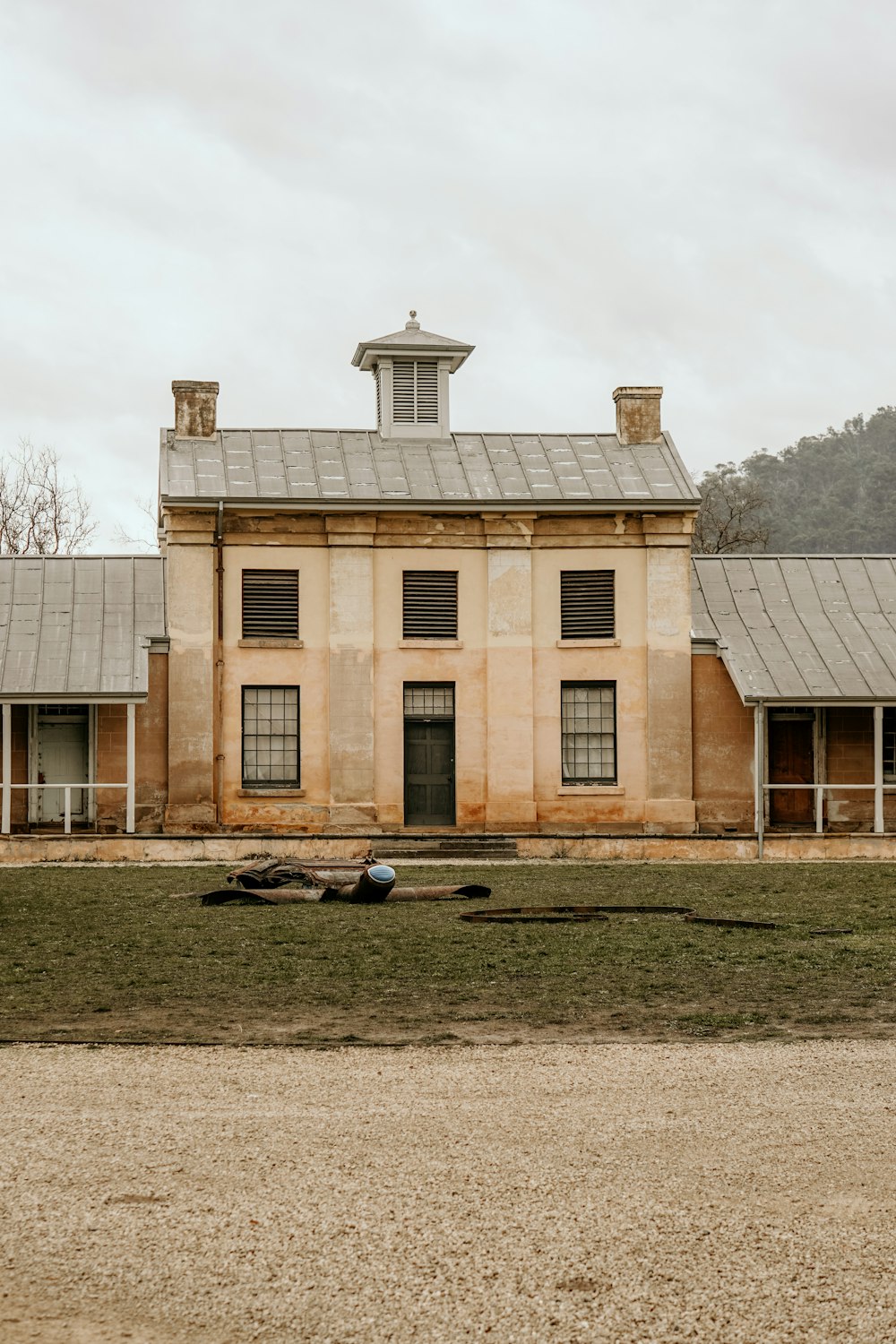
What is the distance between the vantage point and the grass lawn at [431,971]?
9.34 meters

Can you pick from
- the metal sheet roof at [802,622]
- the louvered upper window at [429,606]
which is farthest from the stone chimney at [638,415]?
the louvered upper window at [429,606]

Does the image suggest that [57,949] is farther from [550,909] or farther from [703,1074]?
[703,1074]

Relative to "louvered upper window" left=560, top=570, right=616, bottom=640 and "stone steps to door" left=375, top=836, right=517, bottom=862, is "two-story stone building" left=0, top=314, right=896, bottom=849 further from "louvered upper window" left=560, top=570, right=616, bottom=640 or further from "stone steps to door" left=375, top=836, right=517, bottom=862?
"stone steps to door" left=375, top=836, right=517, bottom=862

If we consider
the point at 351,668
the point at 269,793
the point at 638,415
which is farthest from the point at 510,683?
the point at 638,415

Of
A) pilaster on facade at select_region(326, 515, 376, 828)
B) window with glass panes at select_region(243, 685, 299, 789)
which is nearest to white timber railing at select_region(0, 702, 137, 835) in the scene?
window with glass panes at select_region(243, 685, 299, 789)

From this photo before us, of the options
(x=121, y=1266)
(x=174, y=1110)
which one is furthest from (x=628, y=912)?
(x=121, y=1266)

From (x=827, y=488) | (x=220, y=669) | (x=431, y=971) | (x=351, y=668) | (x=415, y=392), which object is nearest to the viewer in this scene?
(x=431, y=971)

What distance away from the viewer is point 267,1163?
6.31 meters

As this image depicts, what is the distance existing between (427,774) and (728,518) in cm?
2603

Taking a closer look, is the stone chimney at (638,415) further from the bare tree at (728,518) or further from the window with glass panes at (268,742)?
the window with glass panes at (268,742)

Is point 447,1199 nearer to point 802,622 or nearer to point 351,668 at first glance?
point 351,668

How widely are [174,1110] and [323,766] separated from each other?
20040 millimetres

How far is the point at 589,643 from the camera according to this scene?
2781cm

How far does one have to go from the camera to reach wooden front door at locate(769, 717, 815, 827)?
91.7ft
